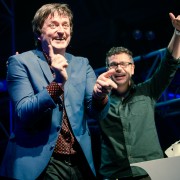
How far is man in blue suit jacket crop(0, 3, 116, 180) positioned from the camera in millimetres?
1453

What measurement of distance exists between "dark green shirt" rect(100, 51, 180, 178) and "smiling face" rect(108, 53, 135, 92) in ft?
0.25

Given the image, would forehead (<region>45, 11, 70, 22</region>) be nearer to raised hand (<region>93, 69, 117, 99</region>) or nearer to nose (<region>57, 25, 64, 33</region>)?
nose (<region>57, 25, 64, 33</region>)

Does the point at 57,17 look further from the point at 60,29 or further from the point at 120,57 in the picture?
the point at 120,57

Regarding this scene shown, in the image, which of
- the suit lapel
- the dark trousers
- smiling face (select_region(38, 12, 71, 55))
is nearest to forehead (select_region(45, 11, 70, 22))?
smiling face (select_region(38, 12, 71, 55))

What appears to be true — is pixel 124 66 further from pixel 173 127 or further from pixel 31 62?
pixel 173 127

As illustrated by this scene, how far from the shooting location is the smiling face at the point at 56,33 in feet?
5.65

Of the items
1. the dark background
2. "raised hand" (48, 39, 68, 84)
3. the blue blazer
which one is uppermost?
the dark background

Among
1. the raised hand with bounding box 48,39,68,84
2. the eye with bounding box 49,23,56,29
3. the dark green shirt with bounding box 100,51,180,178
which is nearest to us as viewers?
the raised hand with bounding box 48,39,68,84

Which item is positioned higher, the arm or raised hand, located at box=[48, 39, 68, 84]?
the arm

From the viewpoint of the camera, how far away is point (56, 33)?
5.70 feet

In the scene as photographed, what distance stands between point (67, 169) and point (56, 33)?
0.69 m

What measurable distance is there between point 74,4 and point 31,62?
5808mm

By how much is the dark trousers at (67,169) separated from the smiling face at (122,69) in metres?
1.25

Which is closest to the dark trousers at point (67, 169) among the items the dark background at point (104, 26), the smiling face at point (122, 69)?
the smiling face at point (122, 69)
